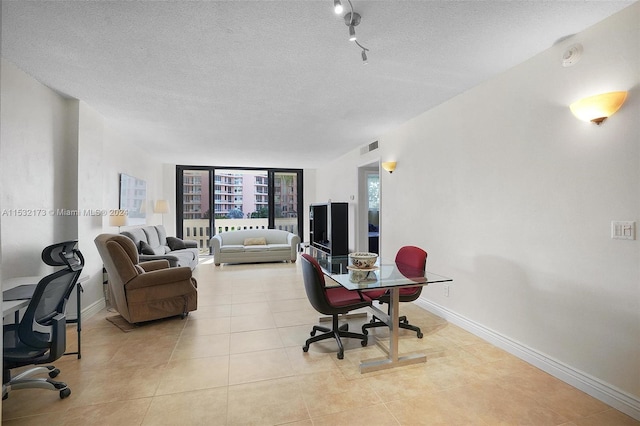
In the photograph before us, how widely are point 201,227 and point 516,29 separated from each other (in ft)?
26.1

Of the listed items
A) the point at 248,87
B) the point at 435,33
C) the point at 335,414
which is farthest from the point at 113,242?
the point at 435,33

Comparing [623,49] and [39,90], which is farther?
[39,90]

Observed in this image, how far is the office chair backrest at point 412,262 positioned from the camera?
298 cm

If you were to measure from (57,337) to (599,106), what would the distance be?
12.6 feet

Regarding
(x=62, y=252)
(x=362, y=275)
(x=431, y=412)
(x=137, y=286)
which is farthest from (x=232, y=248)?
(x=431, y=412)

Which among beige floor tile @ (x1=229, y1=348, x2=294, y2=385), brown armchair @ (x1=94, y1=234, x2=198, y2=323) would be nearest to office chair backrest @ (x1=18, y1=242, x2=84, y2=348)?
brown armchair @ (x1=94, y1=234, x2=198, y2=323)

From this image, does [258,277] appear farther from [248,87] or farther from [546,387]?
[546,387]

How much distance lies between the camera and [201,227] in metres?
8.49

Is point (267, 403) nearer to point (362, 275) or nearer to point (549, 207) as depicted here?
point (362, 275)

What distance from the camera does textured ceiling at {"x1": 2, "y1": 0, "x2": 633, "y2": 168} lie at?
2.02 meters

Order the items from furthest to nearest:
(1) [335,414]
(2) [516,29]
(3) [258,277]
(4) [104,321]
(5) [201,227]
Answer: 1. (5) [201,227]
2. (3) [258,277]
3. (4) [104,321]
4. (2) [516,29]
5. (1) [335,414]

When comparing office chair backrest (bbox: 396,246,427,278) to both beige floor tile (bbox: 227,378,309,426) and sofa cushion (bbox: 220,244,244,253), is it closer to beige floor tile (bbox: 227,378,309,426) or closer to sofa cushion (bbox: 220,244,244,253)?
beige floor tile (bbox: 227,378,309,426)

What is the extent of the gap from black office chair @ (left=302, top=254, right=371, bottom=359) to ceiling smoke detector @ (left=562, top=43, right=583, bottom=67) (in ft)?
8.00

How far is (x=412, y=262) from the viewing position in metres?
3.25
